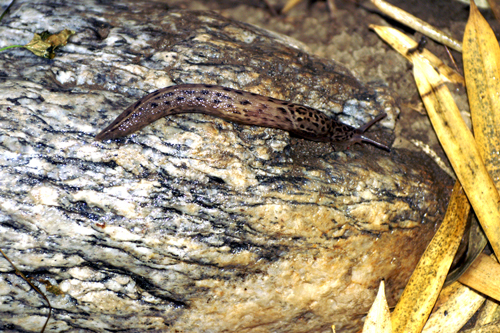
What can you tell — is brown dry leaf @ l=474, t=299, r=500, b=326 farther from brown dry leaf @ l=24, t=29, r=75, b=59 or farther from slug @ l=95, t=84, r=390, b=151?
brown dry leaf @ l=24, t=29, r=75, b=59

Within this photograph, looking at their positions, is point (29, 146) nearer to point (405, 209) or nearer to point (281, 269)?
point (281, 269)

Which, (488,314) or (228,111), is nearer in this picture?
(228,111)

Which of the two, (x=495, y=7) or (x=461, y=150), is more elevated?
(x=495, y=7)

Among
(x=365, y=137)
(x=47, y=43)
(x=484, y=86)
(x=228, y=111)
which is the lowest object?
(x=365, y=137)

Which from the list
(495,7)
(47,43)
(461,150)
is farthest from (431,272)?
(47,43)

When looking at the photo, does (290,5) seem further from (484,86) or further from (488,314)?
(488,314)

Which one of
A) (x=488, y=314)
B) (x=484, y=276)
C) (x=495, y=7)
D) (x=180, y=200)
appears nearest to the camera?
(x=180, y=200)

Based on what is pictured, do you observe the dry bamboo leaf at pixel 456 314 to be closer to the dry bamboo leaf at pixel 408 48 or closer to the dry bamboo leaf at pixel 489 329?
the dry bamboo leaf at pixel 489 329

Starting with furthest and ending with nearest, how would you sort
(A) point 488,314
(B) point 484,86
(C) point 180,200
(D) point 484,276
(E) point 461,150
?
(B) point 484,86
(E) point 461,150
(A) point 488,314
(D) point 484,276
(C) point 180,200
